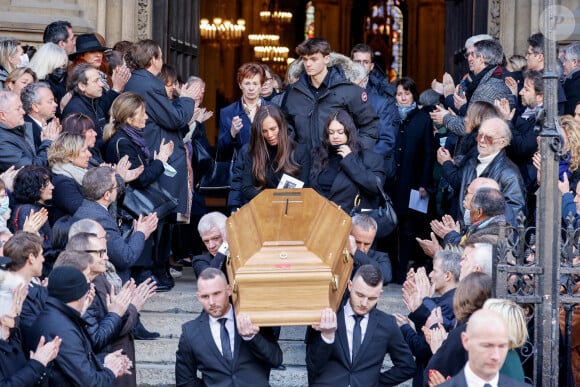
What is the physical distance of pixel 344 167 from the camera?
9.16 metres

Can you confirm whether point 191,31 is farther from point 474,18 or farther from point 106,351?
point 106,351

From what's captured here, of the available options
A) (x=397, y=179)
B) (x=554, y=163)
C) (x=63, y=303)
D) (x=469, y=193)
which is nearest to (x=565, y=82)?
(x=397, y=179)

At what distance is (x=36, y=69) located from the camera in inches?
412

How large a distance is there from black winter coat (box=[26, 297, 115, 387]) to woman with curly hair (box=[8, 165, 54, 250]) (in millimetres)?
1597

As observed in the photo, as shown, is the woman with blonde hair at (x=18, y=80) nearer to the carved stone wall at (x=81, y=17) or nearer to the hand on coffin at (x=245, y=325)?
the carved stone wall at (x=81, y=17)

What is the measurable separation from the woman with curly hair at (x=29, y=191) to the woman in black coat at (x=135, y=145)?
109 centimetres

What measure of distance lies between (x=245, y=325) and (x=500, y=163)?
9.68 feet

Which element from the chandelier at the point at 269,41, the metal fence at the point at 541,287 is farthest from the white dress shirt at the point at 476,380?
the chandelier at the point at 269,41

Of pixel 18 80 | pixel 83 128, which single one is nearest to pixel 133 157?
pixel 83 128

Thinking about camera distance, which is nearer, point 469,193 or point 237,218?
point 237,218

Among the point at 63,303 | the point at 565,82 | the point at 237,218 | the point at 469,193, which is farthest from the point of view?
the point at 565,82

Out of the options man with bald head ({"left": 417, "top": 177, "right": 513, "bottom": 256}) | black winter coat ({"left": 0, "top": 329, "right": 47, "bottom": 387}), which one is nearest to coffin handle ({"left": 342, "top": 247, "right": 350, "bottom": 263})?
man with bald head ({"left": 417, "top": 177, "right": 513, "bottom": 256})

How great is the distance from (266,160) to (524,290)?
281 cm

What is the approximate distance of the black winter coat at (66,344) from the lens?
6.71 meters
